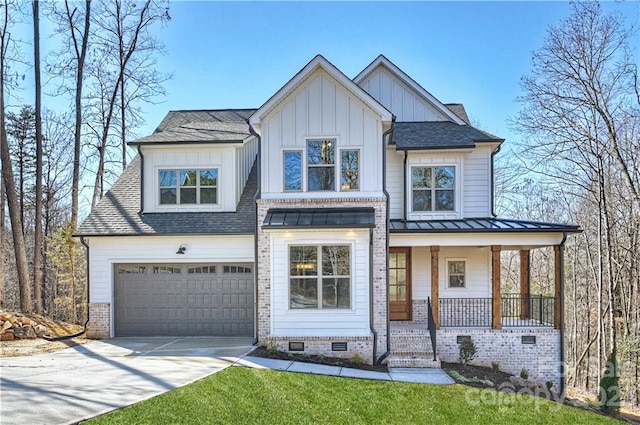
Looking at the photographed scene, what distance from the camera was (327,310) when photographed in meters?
11.1

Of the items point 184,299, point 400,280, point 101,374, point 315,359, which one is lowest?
point 315,359

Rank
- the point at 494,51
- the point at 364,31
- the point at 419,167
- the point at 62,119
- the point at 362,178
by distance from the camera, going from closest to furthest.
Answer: the point at 362,178, the point at 419,167, the point at 364,31, the point at 494,51, the point at 62,119

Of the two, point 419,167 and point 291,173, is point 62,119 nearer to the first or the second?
point 291,173

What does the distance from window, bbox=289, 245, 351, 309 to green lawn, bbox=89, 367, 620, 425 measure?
235cm

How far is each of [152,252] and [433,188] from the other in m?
8.60

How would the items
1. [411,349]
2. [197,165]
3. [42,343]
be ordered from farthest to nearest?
[197,165]
[42,343]
[411,349]

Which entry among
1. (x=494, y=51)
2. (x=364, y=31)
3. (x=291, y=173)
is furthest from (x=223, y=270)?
(x=494, y=51)

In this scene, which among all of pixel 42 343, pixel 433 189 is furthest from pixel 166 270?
pixel 433 189

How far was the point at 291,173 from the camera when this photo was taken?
38.1 ft

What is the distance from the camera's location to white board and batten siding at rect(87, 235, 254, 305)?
12688 mm

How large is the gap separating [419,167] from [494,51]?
21.1ft

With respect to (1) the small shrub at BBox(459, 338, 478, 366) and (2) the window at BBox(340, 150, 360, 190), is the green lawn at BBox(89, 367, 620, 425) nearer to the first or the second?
(1) the small shrub at BBox(459, 338, 478, 366)

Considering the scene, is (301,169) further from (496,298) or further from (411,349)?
(496,298)

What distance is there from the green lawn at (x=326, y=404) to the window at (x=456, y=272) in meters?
4.72
